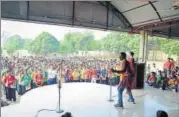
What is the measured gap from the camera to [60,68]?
5402 millimetres

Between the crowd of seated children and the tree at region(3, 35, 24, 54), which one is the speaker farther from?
the tree at region(3, 35, 24, 54)

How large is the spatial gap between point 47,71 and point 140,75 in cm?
304

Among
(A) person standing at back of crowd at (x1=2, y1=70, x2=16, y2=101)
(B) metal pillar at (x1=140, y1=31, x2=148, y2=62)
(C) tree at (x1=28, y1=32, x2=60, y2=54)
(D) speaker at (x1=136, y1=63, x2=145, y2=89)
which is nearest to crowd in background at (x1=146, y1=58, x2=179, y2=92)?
(B) metal pillar at (x1=140, y1=31, x2=148, y2=62)

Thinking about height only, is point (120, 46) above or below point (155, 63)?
above

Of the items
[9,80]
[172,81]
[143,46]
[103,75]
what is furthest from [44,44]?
[172,81]

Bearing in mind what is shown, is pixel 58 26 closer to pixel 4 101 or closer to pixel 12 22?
pixel 12 22

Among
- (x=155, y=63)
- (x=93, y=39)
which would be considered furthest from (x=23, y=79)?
(x=155, y=63)

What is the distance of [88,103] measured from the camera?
15.0ft

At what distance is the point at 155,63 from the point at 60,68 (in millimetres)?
3721

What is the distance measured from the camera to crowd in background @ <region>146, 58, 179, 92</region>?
6.67m

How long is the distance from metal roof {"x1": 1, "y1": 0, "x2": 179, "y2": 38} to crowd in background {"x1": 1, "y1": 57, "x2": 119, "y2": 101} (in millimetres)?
1228

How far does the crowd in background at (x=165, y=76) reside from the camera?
667 centimetres

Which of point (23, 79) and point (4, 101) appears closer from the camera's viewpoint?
point (4, 101)

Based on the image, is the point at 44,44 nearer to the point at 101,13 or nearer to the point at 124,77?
the point at 124,77
